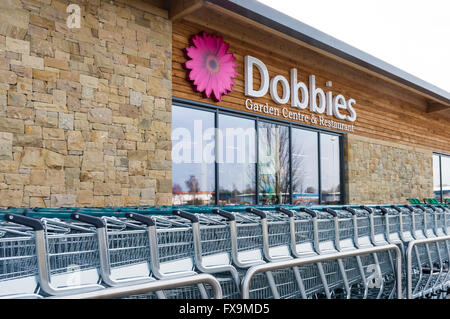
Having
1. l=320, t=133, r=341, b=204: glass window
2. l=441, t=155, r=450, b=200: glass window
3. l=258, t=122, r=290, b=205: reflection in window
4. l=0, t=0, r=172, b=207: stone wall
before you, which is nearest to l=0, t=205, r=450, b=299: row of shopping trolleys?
l=0, t=0, r=172, b=207: stone wall

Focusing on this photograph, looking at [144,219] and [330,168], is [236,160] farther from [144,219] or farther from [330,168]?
[144,219]

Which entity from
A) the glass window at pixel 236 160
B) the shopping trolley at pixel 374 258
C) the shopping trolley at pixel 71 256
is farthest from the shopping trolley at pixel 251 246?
the glass window at pixel 236 160

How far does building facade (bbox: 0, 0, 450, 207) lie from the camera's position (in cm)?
598

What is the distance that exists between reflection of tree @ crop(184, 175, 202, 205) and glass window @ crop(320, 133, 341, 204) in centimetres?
404

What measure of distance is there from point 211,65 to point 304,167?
358 cm

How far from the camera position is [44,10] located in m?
6.13

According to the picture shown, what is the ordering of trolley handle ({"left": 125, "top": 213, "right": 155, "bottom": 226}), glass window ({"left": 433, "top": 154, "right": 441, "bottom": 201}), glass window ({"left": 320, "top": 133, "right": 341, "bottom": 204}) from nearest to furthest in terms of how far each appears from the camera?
1. trolley handle ({"left": 125, "top": 213, "right": 155, "bottom": 226})
2. glass window ({"left": 320, "top": 133, "right": 341, "bottom": 204})
3. glass window ({"left": 433, "top": 154, "right": 441, "bottom": 201})

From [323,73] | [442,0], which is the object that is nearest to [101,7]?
[323,73]

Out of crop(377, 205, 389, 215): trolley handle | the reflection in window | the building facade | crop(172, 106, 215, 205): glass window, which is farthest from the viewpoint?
the reflection in window

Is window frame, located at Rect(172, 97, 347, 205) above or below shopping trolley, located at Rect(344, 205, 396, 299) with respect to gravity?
above

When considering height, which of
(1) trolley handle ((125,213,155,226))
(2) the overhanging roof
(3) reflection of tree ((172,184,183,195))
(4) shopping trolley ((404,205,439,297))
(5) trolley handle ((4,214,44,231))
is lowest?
(4) shopping trolley ((404,205,439,297))

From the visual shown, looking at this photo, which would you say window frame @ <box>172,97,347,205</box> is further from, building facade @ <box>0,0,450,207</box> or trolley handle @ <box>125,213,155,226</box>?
trolley handle @ <box>125,213,155,226</box>

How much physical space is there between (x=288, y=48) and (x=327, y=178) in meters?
3.33

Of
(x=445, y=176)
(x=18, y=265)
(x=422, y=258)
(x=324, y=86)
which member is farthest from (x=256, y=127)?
(x=445, y=176)
